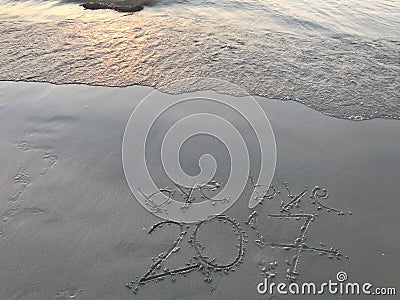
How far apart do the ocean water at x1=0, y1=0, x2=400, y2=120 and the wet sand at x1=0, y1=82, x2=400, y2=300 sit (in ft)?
3.60

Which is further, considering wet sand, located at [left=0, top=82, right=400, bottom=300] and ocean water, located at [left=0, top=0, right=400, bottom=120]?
ocean water, located at [left=0, top=0, right=400, bottom=120]

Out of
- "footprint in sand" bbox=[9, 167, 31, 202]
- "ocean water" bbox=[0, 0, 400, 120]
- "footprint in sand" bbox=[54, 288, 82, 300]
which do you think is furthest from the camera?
"ocean water" bbox=[0, 0, 400, 120]

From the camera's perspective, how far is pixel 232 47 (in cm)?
665

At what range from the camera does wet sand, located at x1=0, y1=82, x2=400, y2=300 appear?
2682 millimetres

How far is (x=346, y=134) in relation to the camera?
436cm

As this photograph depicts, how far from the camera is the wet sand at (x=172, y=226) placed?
8.80ft

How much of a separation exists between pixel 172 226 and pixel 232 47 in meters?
4.34

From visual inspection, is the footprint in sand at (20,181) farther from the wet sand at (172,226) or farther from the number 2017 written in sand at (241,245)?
the number 2017 written in sand at (241,245)

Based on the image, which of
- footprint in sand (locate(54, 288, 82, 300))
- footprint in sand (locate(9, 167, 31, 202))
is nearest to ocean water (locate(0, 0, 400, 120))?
footprint in sand (locate(9, 167, 31, 202))

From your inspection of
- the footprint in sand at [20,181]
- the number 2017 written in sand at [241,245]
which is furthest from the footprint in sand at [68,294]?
the footprint in sand at [20,181]

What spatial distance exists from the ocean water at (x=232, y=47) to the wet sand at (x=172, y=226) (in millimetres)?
1098

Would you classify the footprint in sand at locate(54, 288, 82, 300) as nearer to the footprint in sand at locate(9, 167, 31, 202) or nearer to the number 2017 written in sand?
the number 2017 written in sand

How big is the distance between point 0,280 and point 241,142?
2.56 metres

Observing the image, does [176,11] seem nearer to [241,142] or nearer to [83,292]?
[241,142]
